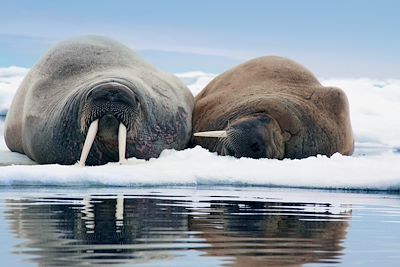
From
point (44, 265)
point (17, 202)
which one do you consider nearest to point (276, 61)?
point (17, 202)

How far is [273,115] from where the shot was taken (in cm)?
1123

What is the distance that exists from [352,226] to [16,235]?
1872 millimetres

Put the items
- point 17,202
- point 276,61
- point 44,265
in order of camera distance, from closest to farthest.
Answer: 1. point 44,265
2. point 17,202
3. point 276,61

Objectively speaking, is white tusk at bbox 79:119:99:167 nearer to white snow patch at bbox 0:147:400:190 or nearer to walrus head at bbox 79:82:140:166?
walrus head at bbox 79:82:140:166

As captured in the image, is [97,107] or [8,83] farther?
[8,83]

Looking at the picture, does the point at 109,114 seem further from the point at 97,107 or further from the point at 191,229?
the point at 191,229

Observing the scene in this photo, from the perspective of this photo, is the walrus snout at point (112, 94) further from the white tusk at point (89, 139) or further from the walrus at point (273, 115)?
the walrus at point (273, 115)

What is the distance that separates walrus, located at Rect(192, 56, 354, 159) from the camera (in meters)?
10.8

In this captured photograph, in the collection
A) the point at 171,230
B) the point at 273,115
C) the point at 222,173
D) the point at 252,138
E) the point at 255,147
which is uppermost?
the point at 273,115

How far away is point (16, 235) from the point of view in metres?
4.22

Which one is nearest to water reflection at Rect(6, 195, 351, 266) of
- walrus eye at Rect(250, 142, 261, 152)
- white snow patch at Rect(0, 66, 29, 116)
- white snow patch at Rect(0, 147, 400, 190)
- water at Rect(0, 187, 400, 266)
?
water at Rect(0, 187, 400, 266)

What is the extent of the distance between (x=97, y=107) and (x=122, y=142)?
17.9 inches

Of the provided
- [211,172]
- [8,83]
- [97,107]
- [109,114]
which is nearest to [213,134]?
[109,114]

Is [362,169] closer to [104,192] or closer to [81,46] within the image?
[104,192]
